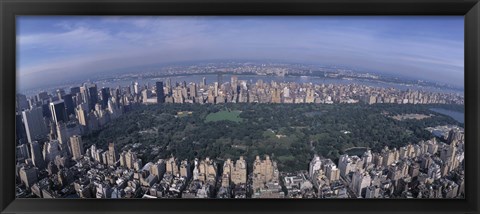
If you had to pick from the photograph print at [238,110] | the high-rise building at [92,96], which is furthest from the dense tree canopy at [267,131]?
the high-rise building at [92,96]

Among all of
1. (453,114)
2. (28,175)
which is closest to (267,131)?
(453,114)

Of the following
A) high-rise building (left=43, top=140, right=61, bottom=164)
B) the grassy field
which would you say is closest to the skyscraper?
the grassy field

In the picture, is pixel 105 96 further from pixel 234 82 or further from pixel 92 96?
pixel 234 82

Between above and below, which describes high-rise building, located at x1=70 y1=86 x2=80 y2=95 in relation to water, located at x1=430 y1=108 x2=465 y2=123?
above

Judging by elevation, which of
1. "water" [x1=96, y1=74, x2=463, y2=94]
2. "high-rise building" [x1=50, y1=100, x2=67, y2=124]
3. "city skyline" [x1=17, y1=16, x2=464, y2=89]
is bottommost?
"high-rise building" [x1=50, y1=100, x2=67, y2=124]

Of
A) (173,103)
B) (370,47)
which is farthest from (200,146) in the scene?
(370,47)

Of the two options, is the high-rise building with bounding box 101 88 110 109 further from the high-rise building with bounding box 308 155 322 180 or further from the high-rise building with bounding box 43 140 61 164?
the high-rise building with bounding box 308 155 322 180
